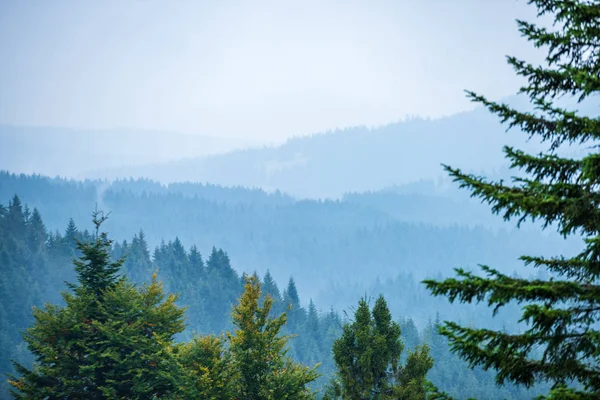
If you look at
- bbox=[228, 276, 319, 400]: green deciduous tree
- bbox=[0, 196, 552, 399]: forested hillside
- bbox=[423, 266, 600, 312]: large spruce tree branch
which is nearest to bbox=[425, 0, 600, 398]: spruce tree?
bbox=[423, 266, 600, 312]: large spruce tree branch

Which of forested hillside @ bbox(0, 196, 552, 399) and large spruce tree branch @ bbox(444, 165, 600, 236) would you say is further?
forested hillside @ bbox(0, 196, 552, 399)

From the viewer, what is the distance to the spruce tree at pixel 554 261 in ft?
23.5

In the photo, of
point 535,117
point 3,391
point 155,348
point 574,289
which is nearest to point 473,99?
point 535,117

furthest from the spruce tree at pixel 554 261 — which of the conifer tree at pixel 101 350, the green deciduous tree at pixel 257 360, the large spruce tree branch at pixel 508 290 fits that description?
the conifer tree at pixel 101 350

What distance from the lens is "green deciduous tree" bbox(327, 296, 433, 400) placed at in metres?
20.3

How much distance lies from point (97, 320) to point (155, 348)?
2356mm

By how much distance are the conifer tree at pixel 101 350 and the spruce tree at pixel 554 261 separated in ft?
50.6

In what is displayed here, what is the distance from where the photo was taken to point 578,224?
760 cm

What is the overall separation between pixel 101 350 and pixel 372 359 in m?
9.58

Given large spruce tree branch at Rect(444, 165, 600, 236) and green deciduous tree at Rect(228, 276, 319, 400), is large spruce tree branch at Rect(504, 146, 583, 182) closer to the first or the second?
large spruce tree branch at Rect(444, 165, 600, 236)

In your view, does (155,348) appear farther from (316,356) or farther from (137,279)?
(137,279)

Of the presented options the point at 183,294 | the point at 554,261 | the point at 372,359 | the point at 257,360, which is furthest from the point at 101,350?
the point at 183,294

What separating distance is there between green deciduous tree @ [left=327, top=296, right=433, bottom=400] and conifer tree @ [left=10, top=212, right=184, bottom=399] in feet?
19.3

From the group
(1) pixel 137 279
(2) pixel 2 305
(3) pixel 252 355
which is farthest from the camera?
(1) pixel 137 279
